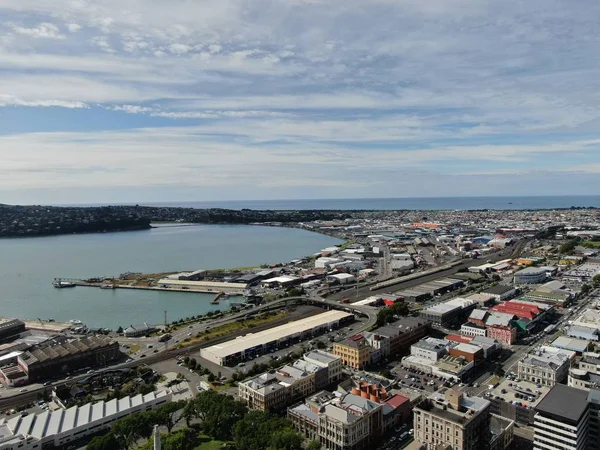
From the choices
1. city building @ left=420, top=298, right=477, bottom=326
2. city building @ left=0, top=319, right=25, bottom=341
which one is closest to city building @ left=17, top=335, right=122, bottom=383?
city building @ left=0, top=319, right=25, bottom=341

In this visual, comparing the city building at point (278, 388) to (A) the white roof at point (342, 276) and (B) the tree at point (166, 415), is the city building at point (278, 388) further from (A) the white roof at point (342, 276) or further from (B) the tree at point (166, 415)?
(A) the white roof at point (342, 276)

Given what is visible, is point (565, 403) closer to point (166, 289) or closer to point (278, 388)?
point (278, 388)

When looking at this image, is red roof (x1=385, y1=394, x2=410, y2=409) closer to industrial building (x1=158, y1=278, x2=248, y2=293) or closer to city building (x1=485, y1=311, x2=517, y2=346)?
city building (x1=485, y1=311, x2=517, y2=346)

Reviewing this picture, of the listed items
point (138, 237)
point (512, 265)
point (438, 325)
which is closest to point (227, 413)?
point (438, 325)

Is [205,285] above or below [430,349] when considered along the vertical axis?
below

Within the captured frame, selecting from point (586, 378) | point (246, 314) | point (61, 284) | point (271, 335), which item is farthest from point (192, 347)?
point (61, 284)

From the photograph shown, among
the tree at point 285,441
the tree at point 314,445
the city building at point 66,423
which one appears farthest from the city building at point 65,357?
the tree at point 314,445
